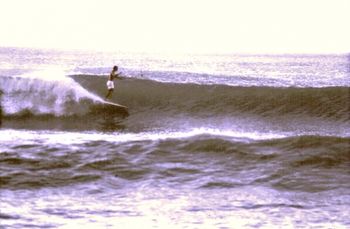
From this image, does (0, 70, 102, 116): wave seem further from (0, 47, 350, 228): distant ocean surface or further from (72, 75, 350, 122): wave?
(72, 75, 350, 122): wave

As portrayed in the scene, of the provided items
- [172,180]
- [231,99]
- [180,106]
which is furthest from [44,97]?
[172,180]

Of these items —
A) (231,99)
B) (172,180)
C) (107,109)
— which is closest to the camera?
(172,180)

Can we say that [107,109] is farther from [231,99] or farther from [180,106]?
[231,99]

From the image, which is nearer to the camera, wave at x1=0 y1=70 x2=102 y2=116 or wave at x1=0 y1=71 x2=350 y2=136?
wave at x1=0 y1=71 x2=350 y2=136

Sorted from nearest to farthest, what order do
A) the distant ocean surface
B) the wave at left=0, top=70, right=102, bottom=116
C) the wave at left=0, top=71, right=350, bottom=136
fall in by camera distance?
the distant ocean surface
the wave at left=0, top=71, right=350, bottom=136
the wave at left=0, top=70, right=102, bottom=116

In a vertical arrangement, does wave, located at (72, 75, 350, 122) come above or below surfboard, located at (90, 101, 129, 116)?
above

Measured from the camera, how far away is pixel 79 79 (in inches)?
1083

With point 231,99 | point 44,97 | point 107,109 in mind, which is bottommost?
point 107,109

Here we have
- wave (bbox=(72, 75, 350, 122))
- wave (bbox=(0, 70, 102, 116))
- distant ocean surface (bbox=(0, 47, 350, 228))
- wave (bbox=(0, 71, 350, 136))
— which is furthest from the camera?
wave (bbox=(72, 75, 350, 122))

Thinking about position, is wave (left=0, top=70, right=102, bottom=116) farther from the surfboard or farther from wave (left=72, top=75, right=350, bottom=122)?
wave (left=72, top=75, right=350, bottom=122)

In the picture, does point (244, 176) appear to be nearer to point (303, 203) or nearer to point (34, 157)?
point (303, 203)

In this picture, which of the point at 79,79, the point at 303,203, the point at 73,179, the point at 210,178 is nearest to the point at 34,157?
the point at 73,179

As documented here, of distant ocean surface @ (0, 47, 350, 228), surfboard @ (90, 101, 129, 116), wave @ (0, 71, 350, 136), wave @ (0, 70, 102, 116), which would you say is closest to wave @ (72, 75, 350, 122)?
wave @ (0, 71, 350, 136)

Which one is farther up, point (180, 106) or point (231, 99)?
point (231, 99)
